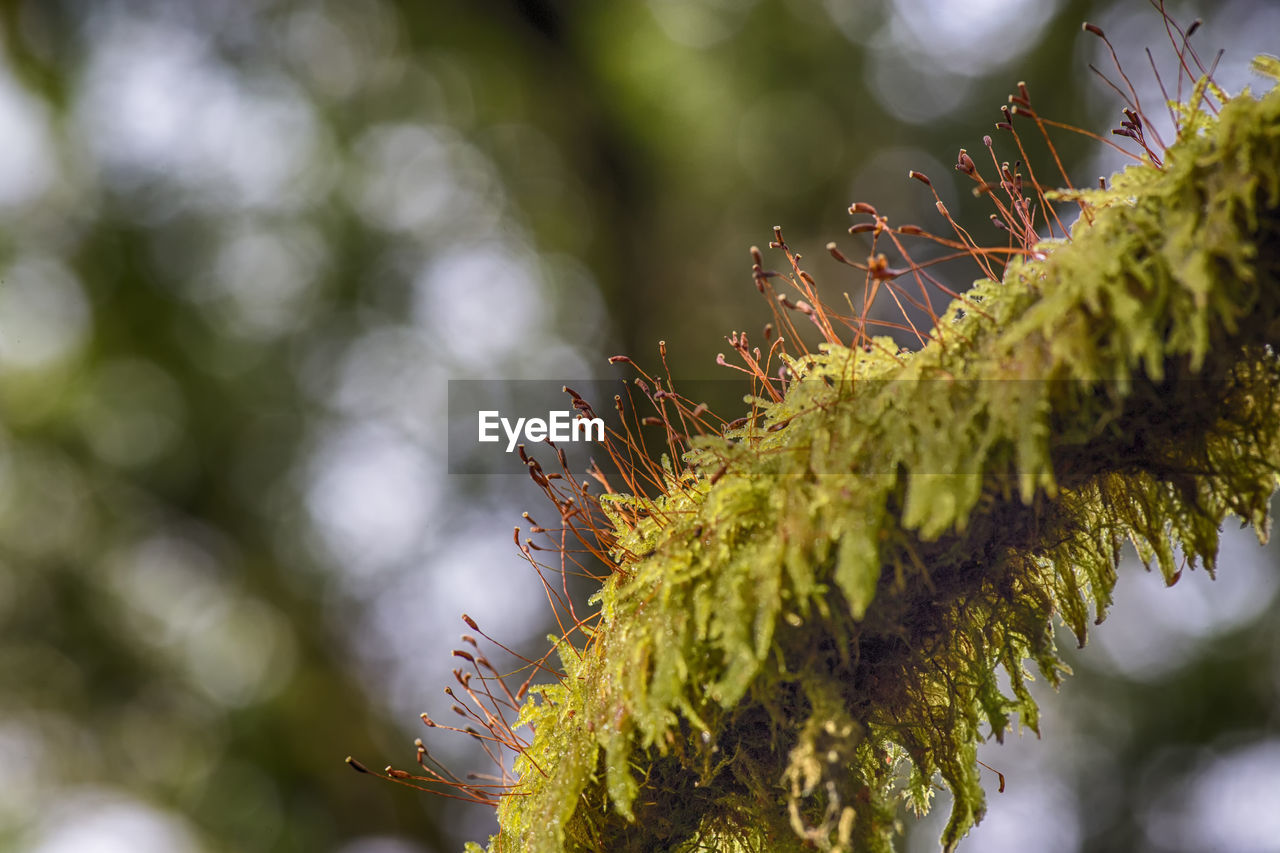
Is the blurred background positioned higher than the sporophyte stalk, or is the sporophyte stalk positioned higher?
the blurred background

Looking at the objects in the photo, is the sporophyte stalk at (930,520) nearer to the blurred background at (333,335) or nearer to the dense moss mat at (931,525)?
the dense moss mat at (931,525)

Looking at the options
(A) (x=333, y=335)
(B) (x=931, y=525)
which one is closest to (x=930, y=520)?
(B) (x=931, y=525)

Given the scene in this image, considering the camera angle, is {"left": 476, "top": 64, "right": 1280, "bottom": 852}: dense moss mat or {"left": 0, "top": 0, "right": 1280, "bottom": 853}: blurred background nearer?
{"left": 476, "top": 64, "right": 1280, "bottom": 852}: dense moss mat
